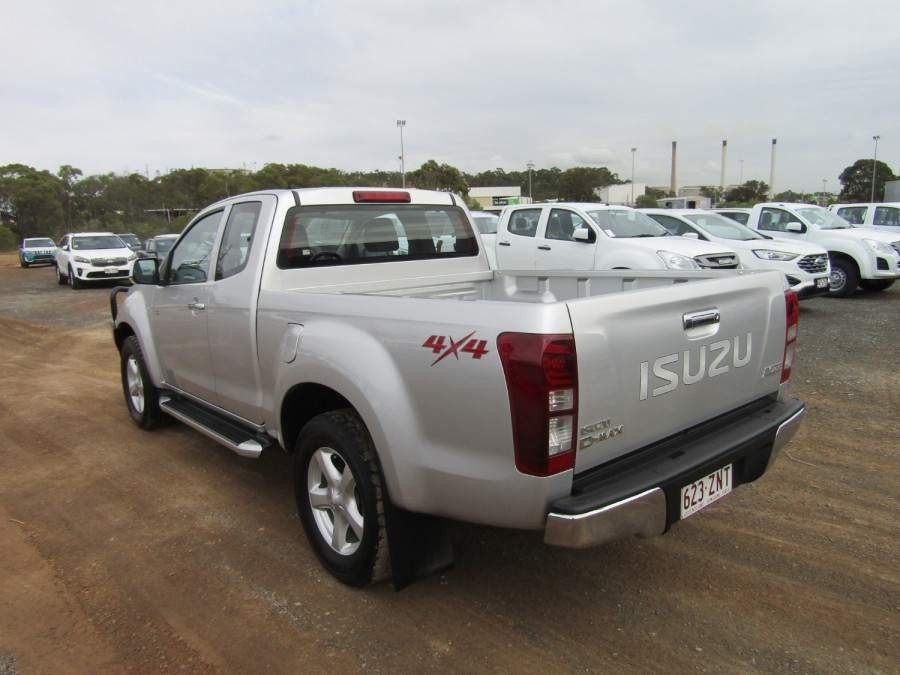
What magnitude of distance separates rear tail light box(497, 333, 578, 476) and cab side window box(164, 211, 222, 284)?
2639 mm

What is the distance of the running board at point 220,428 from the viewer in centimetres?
345

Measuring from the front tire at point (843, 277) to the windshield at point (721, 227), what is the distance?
6.56 feet

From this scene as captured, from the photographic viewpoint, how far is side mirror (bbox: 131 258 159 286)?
4.55 m

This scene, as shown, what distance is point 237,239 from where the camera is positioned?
3.82 meters

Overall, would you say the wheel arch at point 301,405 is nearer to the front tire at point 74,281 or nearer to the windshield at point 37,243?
the front tire at point 74,281

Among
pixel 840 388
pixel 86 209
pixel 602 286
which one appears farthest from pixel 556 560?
pixel 86 209

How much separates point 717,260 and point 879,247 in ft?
16.4

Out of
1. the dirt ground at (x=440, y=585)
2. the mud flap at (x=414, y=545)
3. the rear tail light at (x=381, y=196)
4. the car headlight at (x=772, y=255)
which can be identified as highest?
the rear tail light at (x=381, y=196)

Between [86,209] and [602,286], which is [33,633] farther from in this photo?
[86,209]

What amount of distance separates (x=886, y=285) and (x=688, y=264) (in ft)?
21.5

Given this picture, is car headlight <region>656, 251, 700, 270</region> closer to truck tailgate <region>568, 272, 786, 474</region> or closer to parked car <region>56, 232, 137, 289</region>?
truck tailgate <region>568, 272, 786, 474</region>

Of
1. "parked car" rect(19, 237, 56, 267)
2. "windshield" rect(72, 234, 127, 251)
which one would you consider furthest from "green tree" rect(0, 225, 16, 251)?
"windshield" rect(72, 234, 127, 251)

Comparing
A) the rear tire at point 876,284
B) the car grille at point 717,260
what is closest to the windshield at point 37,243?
the car grille at point 717,260

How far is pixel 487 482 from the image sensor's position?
2225mm
